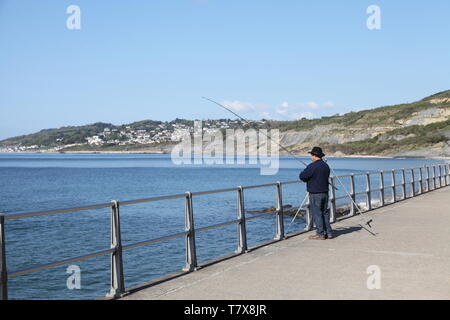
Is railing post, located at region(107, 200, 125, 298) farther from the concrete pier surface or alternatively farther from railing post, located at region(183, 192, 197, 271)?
railing post, located at region(183, 192, 197, 271)

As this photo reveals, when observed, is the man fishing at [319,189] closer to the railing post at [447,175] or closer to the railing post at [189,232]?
the railing post at [189,232]

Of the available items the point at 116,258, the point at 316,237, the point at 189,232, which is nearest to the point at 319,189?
the point at 316,237

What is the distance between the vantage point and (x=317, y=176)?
12.1m

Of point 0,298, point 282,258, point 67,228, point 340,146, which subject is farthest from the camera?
point 340,146

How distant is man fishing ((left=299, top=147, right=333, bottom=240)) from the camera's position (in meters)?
12.1

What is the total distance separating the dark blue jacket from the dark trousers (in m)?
0.12

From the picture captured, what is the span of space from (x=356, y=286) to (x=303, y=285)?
663 mm

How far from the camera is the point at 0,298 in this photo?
19.8ft

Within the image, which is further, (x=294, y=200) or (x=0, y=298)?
(x=294, y=200)


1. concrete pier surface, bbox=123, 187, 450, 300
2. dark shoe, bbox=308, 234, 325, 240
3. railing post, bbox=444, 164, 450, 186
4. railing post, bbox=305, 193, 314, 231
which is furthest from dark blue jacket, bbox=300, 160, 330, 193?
railing post, bbox=444, 164, 450, 186

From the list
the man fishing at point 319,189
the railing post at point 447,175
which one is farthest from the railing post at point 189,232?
the railing post at point 447,175
